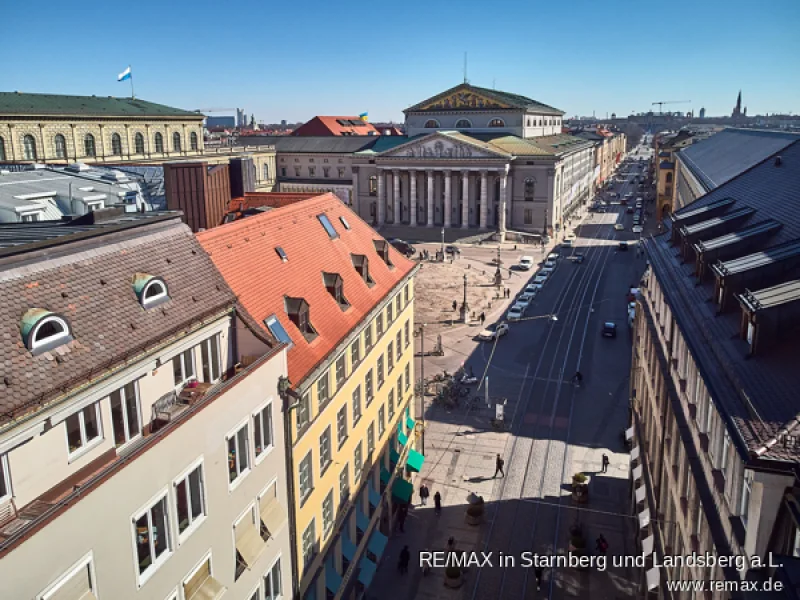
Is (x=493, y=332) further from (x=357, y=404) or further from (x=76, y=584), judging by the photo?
(x=76, y=584)

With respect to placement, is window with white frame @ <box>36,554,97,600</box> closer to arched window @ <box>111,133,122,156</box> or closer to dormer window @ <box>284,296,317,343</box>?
dormer window @ <box>284,296,317,343</box>

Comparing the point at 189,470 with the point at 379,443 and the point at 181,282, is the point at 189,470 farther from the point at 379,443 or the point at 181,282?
the point at 379,443

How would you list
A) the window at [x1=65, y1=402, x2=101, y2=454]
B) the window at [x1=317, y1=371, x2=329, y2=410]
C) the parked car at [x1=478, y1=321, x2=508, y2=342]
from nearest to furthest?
the window at [x1=65, y1=402, x2=101, y2=454] → the window at [x1=317, y1=371, x2=329, y2=410] → the parked car at [x1=478, y1=321, x2=508, y2=342]

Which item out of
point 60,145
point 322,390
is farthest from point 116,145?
point 322,390

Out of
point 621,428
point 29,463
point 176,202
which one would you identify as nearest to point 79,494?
point 29,463

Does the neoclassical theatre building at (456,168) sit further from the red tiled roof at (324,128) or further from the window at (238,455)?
the window at (238,455)

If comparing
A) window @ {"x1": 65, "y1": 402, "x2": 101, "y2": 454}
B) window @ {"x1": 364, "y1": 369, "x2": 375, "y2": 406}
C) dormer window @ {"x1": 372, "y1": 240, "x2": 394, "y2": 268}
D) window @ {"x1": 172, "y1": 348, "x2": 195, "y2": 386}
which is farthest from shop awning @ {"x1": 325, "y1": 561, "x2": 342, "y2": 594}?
dormer window @ {"x1": 372, "y1": 240, "x2": 394, "y2": 268}
